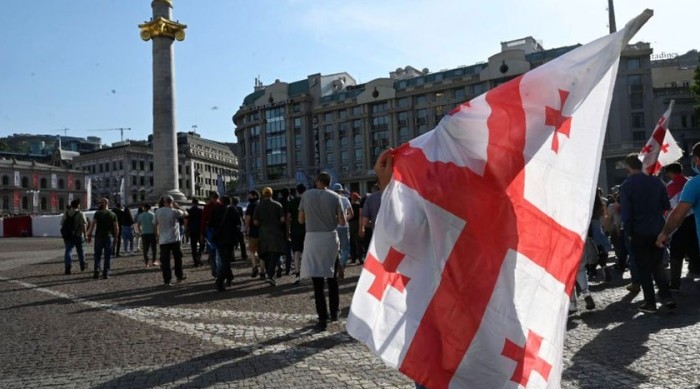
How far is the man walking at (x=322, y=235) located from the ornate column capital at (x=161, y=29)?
3144 cm

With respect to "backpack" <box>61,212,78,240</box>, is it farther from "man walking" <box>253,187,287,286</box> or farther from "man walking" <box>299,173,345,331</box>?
"man walking" <box>299,173,345,331</box>

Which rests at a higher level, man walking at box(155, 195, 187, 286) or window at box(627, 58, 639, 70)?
window at box(627, 58, 639, 70)

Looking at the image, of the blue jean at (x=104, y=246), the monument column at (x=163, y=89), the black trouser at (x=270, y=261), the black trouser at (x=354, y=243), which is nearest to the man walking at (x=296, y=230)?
the black trouser at (x=270, y=261)

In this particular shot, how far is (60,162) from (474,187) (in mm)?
135325

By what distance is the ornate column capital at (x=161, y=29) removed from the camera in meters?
35.9

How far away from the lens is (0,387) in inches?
203

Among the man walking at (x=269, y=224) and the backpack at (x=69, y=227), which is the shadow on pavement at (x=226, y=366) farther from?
the backpack at (x=69, y=227)

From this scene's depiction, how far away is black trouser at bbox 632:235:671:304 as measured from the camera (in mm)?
7660

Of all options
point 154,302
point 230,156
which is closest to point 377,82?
point 230,156

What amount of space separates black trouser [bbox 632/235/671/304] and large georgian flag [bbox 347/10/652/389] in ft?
16.0

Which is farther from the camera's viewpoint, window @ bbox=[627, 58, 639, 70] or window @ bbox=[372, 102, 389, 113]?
window @ bbox=[372, 102, 389, 113]

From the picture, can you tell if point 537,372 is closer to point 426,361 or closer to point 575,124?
point 426,361

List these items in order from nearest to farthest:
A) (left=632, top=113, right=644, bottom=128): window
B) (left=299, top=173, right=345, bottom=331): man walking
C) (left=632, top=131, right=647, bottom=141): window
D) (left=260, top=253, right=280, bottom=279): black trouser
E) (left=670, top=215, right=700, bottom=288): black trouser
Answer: (left=299, top=173, right=345, bottom=331): man walking → (left=670, top=215, right=700, bottom=288): black trouser → (left=260, top=253, right=280, bottom=279): black trouser → (left=632, top=113, right=644, bottom=128): window → (left=632, top=131, right=647, bottom=141): window

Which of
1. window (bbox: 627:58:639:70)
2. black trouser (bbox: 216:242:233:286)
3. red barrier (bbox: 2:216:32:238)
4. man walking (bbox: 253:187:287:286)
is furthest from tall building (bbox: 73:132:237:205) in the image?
man walking (bbox: 253:187:287:286)
